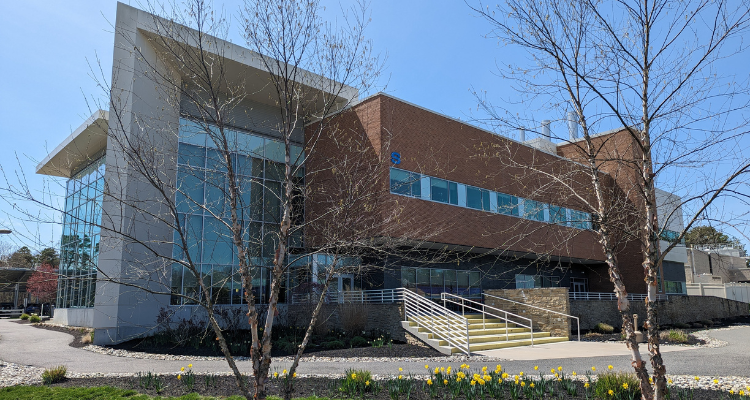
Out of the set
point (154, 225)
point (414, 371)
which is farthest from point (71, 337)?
point (414, 371)

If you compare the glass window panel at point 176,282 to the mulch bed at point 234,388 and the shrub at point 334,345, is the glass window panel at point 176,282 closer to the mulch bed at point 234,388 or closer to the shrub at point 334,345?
the shrub at point 334,345

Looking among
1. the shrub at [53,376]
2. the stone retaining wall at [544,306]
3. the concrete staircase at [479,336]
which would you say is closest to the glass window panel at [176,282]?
the concrete staircase at [479,336]

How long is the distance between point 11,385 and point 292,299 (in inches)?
534

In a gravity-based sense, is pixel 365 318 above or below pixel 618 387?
above

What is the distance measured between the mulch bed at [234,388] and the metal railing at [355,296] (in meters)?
10.4

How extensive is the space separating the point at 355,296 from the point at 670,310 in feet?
59.7

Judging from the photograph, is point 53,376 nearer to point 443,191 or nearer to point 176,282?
point 176,282

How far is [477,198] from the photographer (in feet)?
78.1

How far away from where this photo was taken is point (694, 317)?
30141 millimetres

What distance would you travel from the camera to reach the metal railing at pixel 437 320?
15539 mm

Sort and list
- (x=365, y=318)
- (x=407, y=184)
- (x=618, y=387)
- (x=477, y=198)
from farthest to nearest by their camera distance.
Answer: (x=477, y=198) < (x=407, y=184) < (x=365, y=318) < (x=618, y=387)

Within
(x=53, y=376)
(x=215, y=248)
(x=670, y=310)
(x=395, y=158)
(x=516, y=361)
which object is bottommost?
(x=516, y=361)

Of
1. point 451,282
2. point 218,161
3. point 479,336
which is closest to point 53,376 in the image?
point 218,161

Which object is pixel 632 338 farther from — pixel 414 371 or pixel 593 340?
pixel 593 340
